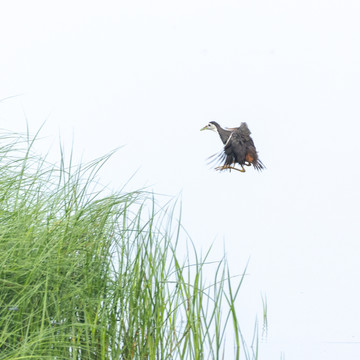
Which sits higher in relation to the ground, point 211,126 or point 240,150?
point 211,126

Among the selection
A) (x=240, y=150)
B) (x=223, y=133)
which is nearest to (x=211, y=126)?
(x=223, y=133)

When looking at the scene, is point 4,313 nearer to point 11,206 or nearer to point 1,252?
point 1,252

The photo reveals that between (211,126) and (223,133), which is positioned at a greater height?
(211,126)

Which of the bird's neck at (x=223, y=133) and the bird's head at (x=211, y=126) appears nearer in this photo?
the bird's neck at (x=223, y=133)

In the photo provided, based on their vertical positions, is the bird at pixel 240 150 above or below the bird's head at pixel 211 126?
below

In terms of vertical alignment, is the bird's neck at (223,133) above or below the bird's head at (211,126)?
below

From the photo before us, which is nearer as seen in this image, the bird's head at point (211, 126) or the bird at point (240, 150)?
the bird at point (240, 150)

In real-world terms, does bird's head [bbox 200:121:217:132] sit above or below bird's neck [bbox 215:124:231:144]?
above

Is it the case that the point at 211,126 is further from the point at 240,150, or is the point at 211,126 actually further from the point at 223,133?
the point at 240,150

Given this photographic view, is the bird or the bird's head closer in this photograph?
the bird

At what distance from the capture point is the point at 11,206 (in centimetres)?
399

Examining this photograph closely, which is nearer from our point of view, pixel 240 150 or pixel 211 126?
pixel 240 150

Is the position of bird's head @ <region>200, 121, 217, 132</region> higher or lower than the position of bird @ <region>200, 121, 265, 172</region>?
higher

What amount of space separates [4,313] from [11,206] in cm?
77
